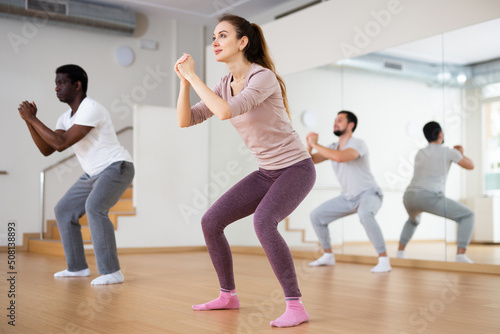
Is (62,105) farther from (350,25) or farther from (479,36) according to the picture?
(479,36)

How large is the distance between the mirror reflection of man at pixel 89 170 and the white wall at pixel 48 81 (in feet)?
10.9

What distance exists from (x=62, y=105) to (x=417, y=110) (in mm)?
4405

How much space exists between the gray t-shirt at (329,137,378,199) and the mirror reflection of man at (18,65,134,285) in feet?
6.54

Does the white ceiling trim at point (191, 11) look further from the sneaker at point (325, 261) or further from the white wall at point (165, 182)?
the sneaker at point (325, 261)

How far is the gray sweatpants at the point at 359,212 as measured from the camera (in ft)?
14.7

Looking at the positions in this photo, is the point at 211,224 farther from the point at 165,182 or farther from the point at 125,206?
the point at 125,206

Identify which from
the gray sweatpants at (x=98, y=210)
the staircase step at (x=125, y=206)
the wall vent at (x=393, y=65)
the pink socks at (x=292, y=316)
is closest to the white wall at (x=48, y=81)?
the staircase step at (x=125, y=206)

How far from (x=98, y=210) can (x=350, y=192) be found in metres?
2.22

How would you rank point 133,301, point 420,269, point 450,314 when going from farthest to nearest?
point 420,269 → point 133,301 → point 450,314

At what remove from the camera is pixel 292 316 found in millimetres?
2100

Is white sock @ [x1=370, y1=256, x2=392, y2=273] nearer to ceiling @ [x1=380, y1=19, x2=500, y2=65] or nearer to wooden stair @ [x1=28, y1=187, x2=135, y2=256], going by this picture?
ceiling @ [x1=380, y1=19, x2=500, y2=65]

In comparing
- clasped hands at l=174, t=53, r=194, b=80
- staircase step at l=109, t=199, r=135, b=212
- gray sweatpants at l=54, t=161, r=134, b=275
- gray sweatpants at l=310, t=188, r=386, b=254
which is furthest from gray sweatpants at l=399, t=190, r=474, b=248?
staircase step at l=109, t=199, r=135, b=212

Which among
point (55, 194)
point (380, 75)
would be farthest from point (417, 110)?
point (55, 194)

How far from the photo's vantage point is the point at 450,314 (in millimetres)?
2387
